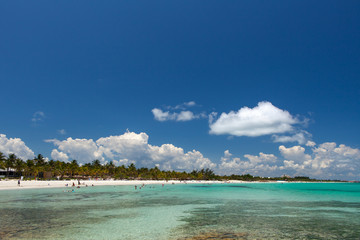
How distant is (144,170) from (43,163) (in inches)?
2708

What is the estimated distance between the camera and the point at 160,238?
57.7 feet

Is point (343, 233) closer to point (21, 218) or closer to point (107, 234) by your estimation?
point (107, 234)

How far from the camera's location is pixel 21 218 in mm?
23422

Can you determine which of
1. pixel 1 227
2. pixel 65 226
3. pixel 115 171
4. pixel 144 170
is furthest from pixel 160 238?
pixel 144 170

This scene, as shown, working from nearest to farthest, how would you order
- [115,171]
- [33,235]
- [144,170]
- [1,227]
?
[33,235] < [1,227] < [115,171] < [144,170]

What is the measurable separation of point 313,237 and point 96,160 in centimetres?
14902

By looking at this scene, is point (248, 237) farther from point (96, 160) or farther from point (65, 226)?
point (96, 160)

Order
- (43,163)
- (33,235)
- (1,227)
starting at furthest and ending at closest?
(43,163) < (1,227) < (33,235)

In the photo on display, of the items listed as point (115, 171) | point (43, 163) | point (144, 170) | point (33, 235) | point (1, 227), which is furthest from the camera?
point (144, 170)

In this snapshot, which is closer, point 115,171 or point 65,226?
point 65,226

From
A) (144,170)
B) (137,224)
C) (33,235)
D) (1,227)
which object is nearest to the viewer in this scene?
(33,235)

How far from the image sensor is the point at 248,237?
1780 cm

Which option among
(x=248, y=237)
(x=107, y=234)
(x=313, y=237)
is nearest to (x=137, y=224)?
(x=107, y=234)

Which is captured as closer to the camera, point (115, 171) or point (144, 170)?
point (115, 171)
